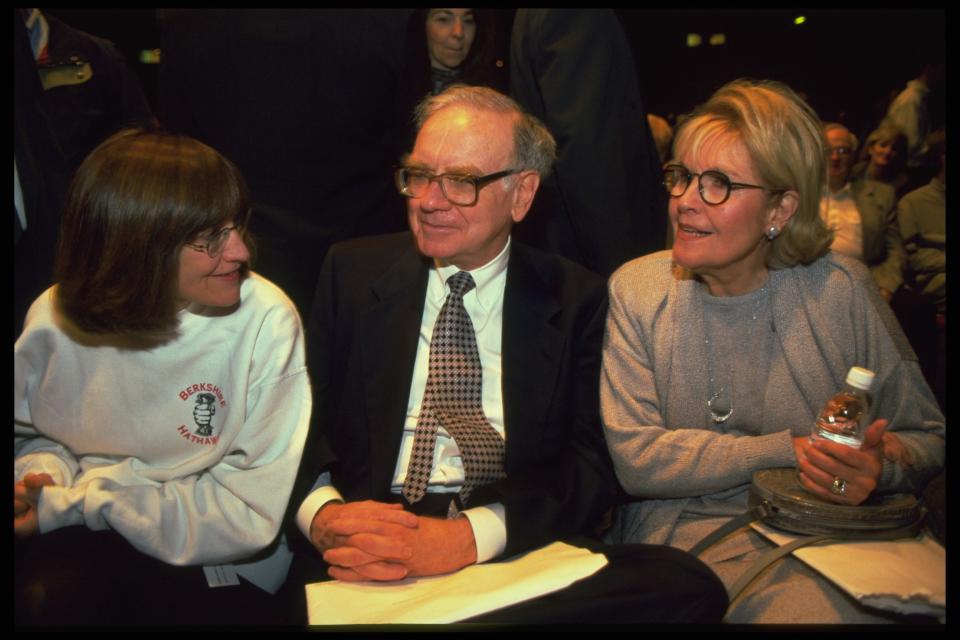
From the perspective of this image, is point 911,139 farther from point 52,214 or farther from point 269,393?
point 52,214

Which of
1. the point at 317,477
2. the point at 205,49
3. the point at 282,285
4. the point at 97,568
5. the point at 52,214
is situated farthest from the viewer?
the point at 282,285

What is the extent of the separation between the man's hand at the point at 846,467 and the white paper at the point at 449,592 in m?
0.50

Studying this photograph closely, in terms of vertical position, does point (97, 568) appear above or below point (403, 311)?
below

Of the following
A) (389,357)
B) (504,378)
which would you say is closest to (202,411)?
(389,357)

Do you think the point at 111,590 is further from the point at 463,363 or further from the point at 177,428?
the point at 463,363

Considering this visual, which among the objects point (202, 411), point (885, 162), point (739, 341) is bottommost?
point (202, 411)

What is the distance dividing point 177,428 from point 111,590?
325 mm

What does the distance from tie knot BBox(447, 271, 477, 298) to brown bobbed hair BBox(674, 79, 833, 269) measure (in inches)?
23.1

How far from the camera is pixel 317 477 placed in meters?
1.89

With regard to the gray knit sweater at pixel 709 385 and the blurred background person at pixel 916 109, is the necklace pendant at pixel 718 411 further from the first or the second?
the blurred background person at pixel 916 109

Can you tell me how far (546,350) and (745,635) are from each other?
736 millimetres

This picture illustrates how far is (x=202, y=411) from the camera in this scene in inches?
65.7

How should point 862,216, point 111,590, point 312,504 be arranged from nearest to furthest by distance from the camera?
point 111,590 → point 312,504 → point 862,216

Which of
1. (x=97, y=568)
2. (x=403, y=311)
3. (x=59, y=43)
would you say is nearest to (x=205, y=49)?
(x=59, y=43)
